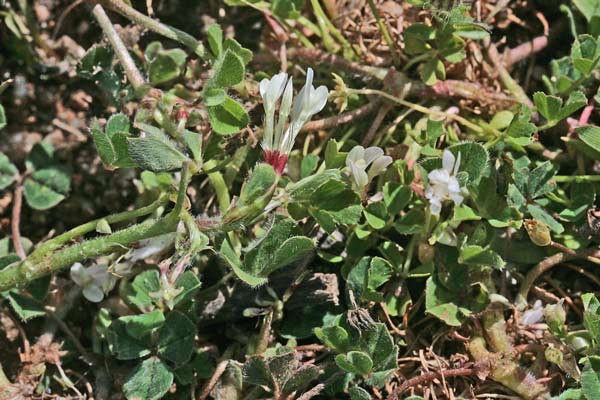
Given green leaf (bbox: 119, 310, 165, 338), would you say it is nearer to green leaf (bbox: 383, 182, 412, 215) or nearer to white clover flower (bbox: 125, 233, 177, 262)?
white clover flower (bbox: 125, 233, 177, 262)

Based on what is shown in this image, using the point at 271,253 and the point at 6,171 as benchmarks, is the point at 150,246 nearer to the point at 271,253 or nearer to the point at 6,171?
the point at 271,253

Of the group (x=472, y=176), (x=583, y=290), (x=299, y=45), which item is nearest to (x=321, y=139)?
(x=299, y=45)

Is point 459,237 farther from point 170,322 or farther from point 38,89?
point 38,89

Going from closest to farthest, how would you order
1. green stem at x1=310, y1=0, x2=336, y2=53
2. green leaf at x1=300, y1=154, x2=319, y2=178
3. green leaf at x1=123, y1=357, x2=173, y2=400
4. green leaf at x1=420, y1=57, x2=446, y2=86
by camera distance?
green leaf at x1=123, y1=357, x2=173, y2=400 < green leaf at x1=300, y1=154, x2=319, y2=178 < green leaf at x1=420, y1=57, x2=446, y2=86 < green stem at x1=310, y1=0, x2=336, y2=53

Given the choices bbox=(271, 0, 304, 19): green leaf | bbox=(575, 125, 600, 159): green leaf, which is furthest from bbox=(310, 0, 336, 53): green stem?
bbox=(575, 125, 600, 159): green leaf

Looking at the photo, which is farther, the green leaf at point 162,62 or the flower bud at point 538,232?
the green leaf at point 162,62

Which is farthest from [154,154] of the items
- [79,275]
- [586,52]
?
[586,52]

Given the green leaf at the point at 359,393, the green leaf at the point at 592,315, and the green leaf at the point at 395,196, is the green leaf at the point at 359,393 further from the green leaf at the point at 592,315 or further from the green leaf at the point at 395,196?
the green leaf at the point at 592,315

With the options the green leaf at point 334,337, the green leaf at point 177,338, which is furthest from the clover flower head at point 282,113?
the green leaf at point 177,338
